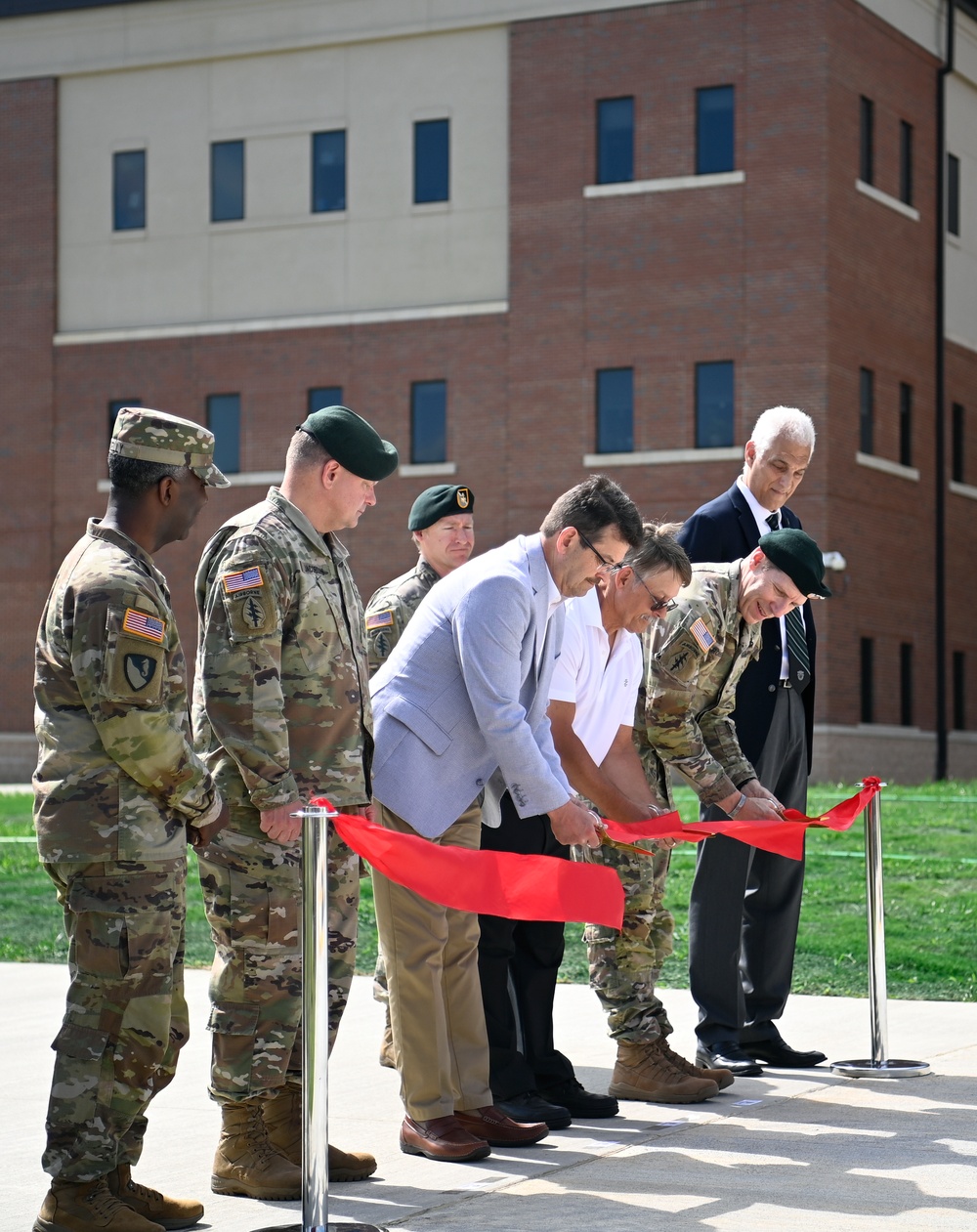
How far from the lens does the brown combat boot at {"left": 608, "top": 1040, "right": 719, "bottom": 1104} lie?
23.1ft

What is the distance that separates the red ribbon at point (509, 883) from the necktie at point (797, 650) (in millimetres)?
2395

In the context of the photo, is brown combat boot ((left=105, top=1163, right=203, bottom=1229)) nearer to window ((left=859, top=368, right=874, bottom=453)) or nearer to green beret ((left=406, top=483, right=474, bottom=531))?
green beret ((left=406, top=483, right=474, bottom=531))

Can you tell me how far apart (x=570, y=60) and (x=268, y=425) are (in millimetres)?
8492

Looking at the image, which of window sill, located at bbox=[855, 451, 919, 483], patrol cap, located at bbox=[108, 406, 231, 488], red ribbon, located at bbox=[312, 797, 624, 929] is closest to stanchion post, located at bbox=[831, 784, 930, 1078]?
red ribbon, located at bbox=[312, 797, 624, 929]

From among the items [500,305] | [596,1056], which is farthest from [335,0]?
[596,1056]

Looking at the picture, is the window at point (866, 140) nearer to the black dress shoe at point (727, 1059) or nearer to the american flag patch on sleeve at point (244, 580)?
the black dress shoe at point (727, 1059)

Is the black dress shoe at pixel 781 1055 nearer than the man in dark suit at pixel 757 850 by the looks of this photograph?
No

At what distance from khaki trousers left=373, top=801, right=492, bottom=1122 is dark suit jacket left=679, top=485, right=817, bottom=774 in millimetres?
2105

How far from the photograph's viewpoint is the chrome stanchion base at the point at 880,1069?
295 inches

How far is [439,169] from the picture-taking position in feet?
109

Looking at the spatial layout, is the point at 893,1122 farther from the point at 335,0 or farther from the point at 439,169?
the point at 335,0

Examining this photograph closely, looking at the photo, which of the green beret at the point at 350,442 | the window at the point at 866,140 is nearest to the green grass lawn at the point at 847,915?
the green beret at the point at 350,442

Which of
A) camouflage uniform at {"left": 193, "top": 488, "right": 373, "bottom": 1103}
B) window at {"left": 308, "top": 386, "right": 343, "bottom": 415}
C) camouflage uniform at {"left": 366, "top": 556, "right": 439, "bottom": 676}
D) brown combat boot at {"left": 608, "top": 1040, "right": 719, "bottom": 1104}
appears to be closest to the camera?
camouflage uniform at {"left": 193, "top": 488, "right": 373, "bottom": 1103}

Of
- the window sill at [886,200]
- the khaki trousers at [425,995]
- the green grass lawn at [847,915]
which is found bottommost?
the green grass lawn at [847,915]
